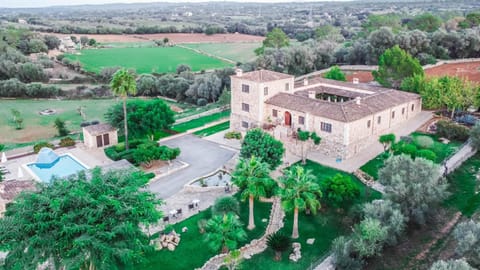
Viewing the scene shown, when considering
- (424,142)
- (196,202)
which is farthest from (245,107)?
(424,142)

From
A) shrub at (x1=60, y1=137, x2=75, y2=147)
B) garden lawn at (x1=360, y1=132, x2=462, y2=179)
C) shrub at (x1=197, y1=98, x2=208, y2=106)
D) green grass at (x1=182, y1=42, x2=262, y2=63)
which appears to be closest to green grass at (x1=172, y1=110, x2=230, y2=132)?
shrub at (x1=60, y1=137, x2=75, y2=147)

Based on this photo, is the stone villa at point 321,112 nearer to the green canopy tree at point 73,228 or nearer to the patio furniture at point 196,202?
the patio furniture at point 196,202

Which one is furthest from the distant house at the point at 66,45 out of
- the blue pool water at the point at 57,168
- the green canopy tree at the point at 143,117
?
the blue pool water at the point at 57,168

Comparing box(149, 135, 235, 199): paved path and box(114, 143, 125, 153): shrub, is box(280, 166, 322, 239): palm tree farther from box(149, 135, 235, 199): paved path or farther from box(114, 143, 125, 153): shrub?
box(114, 143, 125, 153): shrub

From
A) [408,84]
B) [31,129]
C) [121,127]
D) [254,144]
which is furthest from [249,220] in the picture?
[31,129]

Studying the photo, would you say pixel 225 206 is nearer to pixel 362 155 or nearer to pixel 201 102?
pixel 362 155

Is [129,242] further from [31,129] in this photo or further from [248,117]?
[31,129]
